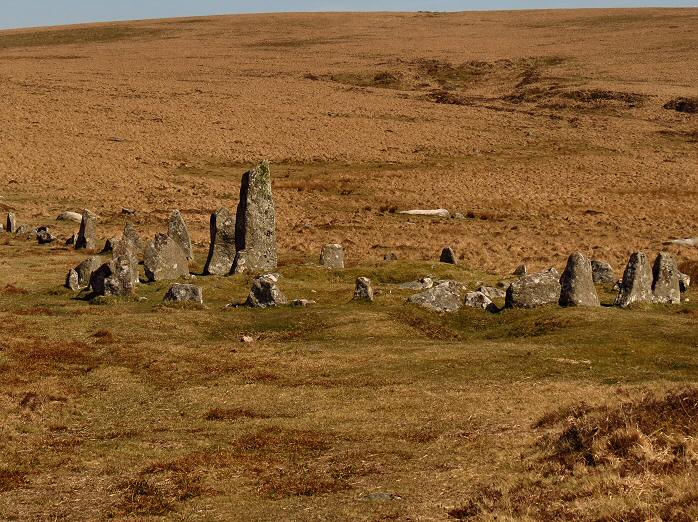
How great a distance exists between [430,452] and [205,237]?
3550 cm

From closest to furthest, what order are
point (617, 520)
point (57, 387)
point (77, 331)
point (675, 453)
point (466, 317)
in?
point (617, 520), point (675, 453), point (57, 387), point (77, 331), point (466, 317)

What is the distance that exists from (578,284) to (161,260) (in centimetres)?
1587

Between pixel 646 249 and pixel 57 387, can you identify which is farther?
pixel 646 249

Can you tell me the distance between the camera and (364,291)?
3419 centimetres

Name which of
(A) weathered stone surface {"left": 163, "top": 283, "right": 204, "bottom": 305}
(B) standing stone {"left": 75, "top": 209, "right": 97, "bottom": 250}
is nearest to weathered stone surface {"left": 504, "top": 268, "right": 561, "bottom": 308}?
(A) weathered stone surface {"left": 163, "top": 283, "right": 204, "bottom": 305}

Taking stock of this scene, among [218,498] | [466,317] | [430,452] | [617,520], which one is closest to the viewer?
[617,520]

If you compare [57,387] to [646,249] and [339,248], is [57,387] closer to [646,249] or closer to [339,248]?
[339,248]

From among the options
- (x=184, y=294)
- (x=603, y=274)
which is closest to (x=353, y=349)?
(x=184, y=294)

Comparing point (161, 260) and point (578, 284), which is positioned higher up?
point (578, 284)

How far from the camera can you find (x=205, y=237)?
52.3 meters

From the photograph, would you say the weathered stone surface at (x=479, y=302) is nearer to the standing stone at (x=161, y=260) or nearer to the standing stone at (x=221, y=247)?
the standing stone at (x=221, y=247)

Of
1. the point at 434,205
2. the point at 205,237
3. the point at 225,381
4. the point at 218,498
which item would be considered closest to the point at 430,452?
the point at 218,498

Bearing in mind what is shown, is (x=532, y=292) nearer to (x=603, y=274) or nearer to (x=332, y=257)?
(x=603, y=274)

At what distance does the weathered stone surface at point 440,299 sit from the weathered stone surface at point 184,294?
737 centimetres
